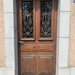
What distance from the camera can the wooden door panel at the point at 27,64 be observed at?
4.91 m

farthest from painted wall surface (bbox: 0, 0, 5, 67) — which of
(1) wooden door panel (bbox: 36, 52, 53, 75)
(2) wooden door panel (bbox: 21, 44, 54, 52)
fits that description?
(1) wooden door panel (bbox: 36, 52, 53, 75)

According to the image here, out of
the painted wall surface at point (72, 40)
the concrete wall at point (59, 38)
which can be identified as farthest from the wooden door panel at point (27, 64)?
the painted wall surface at point (72, 40)

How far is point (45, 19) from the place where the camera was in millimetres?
4844

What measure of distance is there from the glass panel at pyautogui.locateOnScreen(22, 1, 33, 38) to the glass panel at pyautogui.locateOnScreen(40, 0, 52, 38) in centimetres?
34

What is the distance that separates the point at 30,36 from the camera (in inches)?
192

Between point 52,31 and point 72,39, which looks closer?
point 72,39

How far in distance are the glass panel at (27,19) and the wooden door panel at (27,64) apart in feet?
2.11

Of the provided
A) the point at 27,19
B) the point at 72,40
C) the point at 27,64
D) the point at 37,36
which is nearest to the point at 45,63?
the point at 27,64

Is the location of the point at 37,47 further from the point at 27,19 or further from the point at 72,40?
the point at 72,40

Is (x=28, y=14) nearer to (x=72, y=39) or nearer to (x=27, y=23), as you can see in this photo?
(x=27, y=23)

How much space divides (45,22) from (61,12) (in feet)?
2.16

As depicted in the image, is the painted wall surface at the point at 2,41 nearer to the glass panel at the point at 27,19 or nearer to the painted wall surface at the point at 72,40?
the glass panel at the point at 27,19

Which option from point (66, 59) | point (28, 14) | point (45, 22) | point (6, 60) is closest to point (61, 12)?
point (45, 22)

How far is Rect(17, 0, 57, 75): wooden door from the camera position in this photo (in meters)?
4.80
